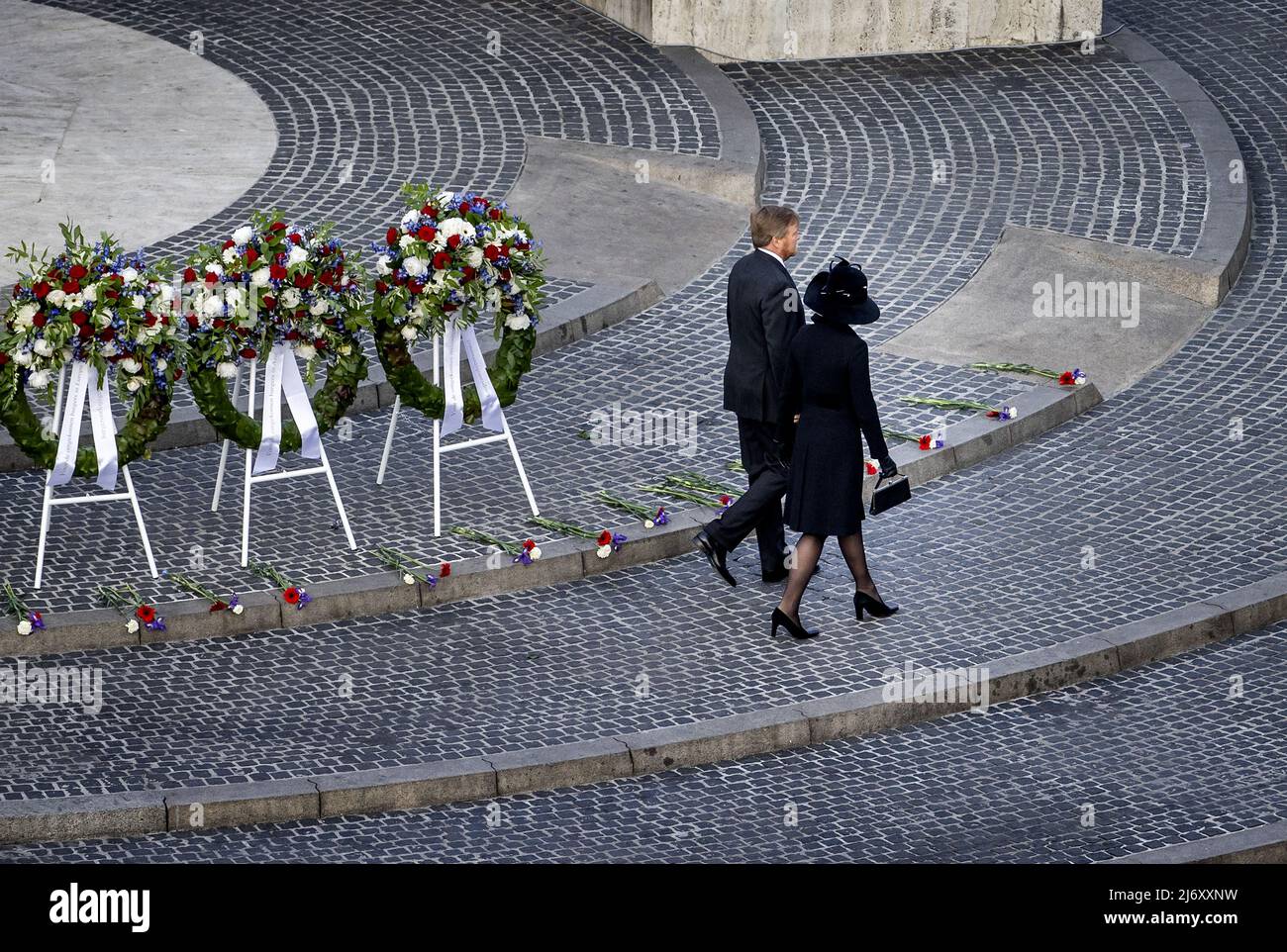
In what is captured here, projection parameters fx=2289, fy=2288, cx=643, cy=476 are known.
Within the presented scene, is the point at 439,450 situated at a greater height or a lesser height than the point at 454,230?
Result: lesser

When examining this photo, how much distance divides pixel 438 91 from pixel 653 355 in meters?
4.44

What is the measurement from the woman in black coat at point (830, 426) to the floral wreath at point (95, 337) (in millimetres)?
3140

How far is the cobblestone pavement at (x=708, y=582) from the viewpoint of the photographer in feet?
34.0

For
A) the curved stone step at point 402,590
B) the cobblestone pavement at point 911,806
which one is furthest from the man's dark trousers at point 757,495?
the cobblestone pavement at point 911,806

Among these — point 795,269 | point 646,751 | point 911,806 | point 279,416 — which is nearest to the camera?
point 911,806

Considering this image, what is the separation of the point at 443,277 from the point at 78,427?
77.5 inches

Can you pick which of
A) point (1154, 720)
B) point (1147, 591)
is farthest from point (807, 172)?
point (1154, 720)

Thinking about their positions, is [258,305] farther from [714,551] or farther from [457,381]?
[714,551]

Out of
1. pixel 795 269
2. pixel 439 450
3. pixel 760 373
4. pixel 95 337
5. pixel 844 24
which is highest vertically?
pixel 844 24

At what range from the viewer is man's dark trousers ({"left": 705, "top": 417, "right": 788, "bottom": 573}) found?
37.9 feet

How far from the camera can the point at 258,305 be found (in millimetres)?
11375

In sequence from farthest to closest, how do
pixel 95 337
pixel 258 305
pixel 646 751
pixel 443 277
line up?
pixel 443 277 < pixel 258 305 < pixel 95 337 < pixel 646 751

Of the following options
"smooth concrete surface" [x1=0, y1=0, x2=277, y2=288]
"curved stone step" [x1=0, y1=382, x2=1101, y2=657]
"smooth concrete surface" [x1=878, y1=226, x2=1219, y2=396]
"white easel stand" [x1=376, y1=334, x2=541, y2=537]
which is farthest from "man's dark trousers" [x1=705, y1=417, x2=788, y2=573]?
"smooth concrete surface" [x1=0, y1=0, x2=277, y2=288]

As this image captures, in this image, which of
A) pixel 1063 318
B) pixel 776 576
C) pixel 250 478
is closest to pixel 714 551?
pixel 776 576
